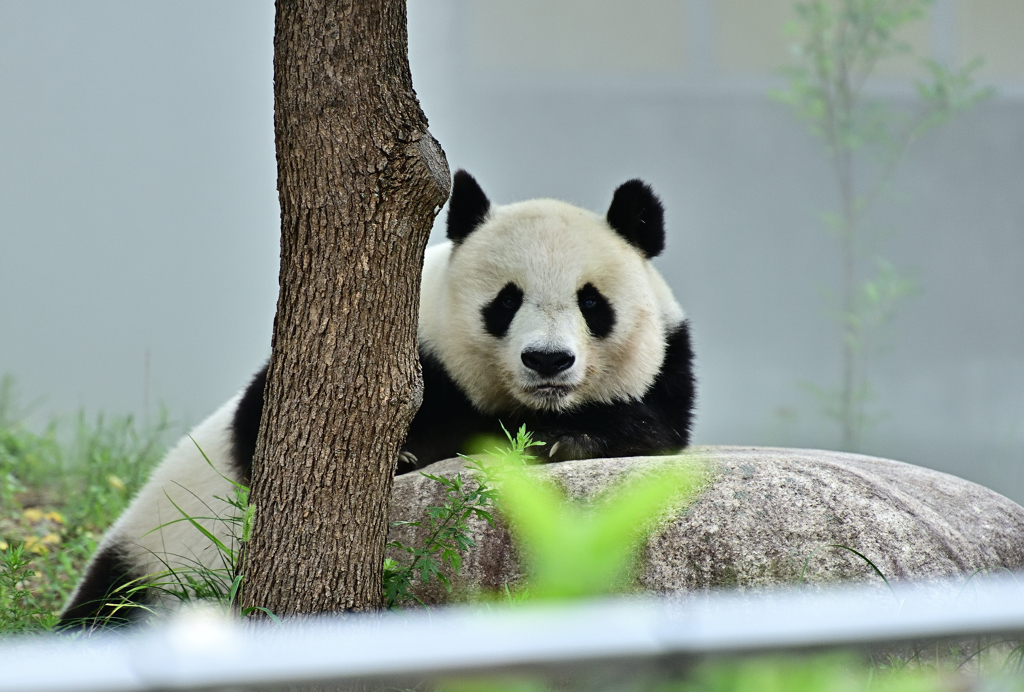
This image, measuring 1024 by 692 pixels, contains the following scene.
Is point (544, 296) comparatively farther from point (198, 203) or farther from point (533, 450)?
point (198, 203)

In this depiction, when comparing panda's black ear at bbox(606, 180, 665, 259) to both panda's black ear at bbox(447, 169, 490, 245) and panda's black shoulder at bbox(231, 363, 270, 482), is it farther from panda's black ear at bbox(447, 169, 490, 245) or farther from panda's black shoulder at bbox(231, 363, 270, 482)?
panda's black shoulder at bbox(231, 363, 270, 482)

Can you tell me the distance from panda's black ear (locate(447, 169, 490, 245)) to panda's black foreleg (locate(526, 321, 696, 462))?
632mm

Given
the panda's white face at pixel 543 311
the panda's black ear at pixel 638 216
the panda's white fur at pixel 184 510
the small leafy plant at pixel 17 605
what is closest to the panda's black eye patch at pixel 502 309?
the panda's white face at pixel 543 311

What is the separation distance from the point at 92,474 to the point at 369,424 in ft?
10.9

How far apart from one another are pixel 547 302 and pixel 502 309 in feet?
0.49

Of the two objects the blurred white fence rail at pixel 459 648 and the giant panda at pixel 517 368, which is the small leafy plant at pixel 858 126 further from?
the blurred white fence rail at pixel 459 648

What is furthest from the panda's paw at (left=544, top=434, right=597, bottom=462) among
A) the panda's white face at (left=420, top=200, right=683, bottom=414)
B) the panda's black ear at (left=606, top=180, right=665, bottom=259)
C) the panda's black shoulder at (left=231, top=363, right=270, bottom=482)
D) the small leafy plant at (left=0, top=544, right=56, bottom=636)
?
the small leafy plant at (left=0, top=544, right=56, bottom=636)

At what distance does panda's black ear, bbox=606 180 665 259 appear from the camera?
10.2 feet

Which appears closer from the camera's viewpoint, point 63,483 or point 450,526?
point 450,526

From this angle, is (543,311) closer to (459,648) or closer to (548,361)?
(548,361)

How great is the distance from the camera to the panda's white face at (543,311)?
112 inches

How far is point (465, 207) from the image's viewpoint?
3076 mm

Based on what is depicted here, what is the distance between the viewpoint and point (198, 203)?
18.1 ft

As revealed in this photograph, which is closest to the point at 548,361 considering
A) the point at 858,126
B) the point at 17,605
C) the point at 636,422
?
the point at 636,422
